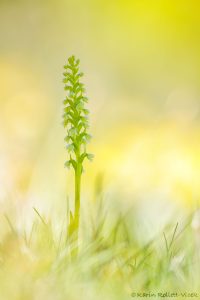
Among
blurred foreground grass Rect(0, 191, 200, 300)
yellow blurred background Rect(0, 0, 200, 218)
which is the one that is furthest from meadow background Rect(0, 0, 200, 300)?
blurred foreground grass Rect(0, 191, 200, 300)

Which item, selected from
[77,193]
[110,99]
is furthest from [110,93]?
[77,193]

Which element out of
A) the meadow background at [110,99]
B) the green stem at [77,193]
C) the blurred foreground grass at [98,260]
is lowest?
the blurred foreground grass at [98,260]

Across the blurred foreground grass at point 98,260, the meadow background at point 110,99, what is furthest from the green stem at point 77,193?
the meadow background at point 110,99

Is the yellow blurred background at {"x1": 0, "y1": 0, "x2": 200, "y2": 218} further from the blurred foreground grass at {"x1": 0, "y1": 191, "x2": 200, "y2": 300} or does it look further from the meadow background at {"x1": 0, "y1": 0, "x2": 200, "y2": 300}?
the blurred foreground grass at {"x1": 0, "y1": 191, "x2": 200, "y2": 300}

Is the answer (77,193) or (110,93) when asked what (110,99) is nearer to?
(110,93)

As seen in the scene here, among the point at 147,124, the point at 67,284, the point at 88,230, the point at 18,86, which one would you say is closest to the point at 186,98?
the point at 147,124

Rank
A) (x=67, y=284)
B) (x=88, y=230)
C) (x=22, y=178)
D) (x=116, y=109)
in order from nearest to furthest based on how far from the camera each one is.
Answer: (x=67, y=284)
(x=88, y=230)
(x=22, y=178)
(x=116, y=109)

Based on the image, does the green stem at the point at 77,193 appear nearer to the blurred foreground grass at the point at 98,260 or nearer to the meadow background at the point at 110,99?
the blurred foreground grass at the point at 98,260

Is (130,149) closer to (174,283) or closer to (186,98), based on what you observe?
(186,98)
